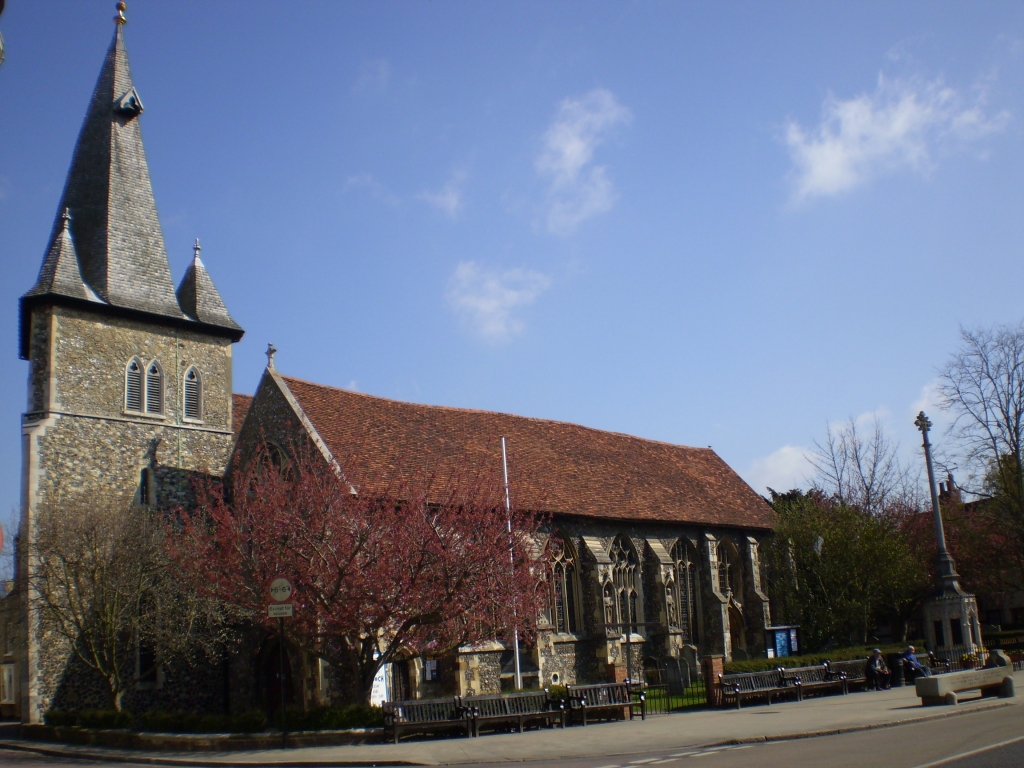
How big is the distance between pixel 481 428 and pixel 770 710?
13.9 m

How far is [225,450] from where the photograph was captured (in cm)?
2980

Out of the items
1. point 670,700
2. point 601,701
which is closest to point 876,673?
point 670,700

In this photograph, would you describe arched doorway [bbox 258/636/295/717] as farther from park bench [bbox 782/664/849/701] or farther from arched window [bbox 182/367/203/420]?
park bench [bbox 782/664/849/701]

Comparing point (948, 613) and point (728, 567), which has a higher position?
point (728, 567)

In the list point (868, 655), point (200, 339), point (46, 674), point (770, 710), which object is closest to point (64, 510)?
point (46, 674)

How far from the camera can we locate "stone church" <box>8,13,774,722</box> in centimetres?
2536

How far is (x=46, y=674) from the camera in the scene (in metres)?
24.9

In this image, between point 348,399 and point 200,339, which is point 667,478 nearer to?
point 348,399

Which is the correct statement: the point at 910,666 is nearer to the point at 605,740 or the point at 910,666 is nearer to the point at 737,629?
the point at 737,629

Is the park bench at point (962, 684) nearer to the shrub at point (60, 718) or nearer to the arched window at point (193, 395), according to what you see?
the shrub at point (60, 718)

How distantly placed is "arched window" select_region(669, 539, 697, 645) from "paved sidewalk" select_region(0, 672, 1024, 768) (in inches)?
421

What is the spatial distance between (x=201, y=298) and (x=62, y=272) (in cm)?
450

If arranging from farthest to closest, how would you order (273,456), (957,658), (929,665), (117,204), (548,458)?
(548,458)
(117,204)
(957,658)
(929,665)
(273,456)

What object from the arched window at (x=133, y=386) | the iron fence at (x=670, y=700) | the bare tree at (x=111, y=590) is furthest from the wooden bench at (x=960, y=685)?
the arched window at (x=133, y=386)
